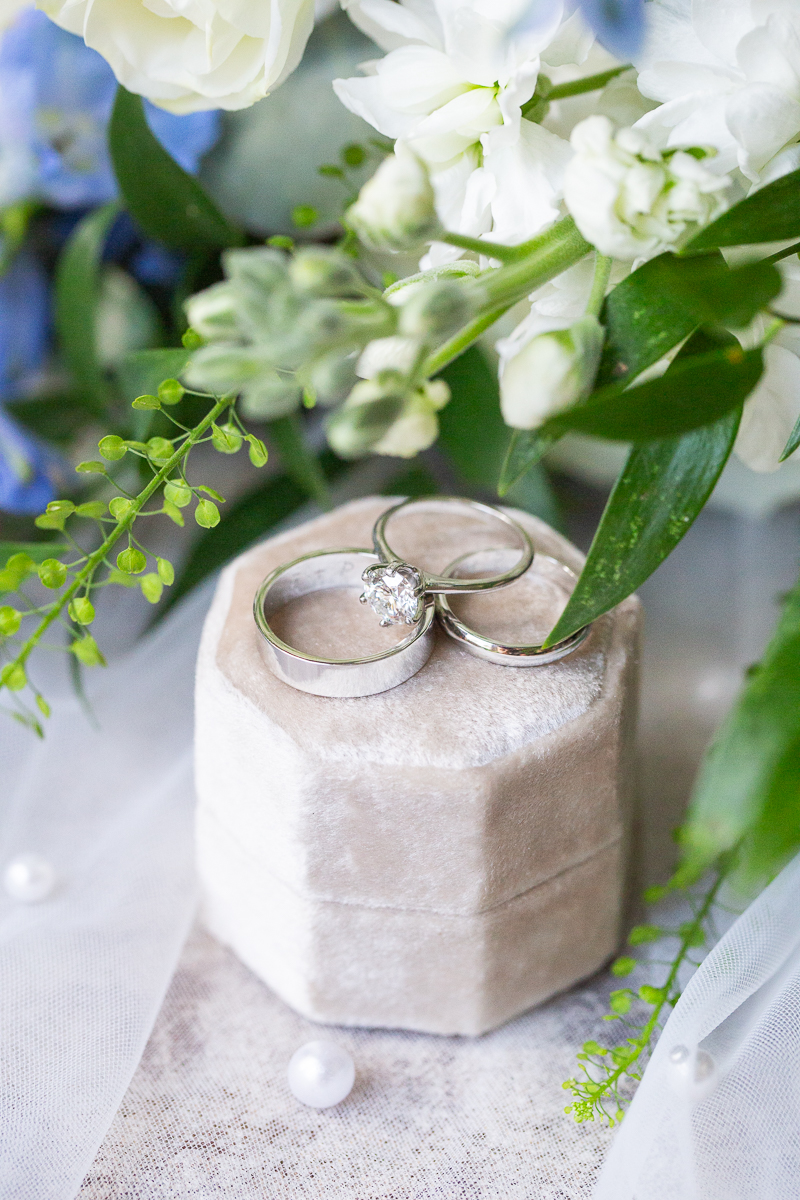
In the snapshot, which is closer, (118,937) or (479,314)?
(479,314)

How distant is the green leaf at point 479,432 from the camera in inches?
22.4

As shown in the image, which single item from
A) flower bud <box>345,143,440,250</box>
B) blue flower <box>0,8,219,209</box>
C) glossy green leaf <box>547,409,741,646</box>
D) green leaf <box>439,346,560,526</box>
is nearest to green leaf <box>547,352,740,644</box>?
glossy green leaf <box>547,409,741,646</box>

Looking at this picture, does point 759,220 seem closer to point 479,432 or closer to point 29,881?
point 479,432

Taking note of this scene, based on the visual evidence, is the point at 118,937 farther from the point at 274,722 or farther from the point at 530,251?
the point at 530,251

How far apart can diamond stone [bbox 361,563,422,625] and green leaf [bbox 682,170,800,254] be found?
0.16 metres

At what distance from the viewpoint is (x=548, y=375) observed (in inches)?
11.5

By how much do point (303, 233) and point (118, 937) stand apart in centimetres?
40

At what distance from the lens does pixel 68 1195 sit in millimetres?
364

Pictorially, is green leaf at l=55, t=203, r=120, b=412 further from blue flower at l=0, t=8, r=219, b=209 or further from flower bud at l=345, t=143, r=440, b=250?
flower bud at l=345, t=143, r=440, b=250

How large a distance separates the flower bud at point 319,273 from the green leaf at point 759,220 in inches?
4.1

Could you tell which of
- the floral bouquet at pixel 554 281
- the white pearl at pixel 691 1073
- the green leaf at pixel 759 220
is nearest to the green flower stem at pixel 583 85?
the floral bouquet at pixel 554 281

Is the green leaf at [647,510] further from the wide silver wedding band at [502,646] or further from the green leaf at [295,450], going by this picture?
the green leaf at [295,450]

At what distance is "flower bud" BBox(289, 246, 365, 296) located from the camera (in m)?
0.26

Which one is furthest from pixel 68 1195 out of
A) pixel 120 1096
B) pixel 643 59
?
pixel 643 59
